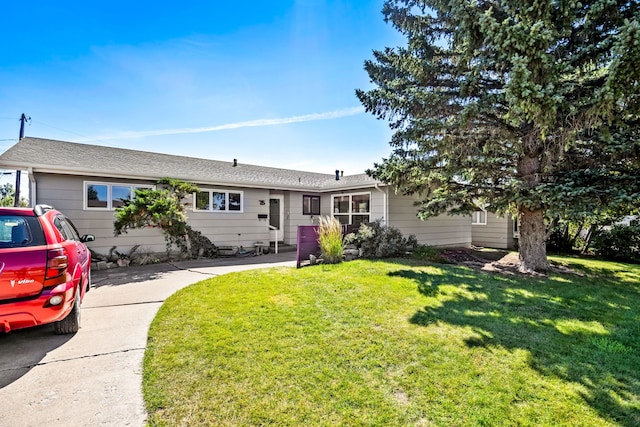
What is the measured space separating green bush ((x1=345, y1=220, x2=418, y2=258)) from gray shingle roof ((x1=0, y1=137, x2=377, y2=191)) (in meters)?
1.96

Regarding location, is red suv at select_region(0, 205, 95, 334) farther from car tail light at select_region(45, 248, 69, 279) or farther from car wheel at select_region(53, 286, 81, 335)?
car wheel at select_region(53, 286, 81, 335)

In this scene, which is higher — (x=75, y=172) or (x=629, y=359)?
(x=75, y=172)

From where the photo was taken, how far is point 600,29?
19.6 ft

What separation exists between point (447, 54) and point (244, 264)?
26.4ft

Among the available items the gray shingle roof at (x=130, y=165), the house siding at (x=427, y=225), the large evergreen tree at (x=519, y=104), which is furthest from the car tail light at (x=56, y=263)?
the house siding at (x=427, y=225)

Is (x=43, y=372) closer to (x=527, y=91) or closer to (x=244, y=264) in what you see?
(x=244, y=264)

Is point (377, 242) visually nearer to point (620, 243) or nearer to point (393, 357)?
point (393, 357)

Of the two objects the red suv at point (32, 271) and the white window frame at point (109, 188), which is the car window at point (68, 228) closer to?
the red suv at point (32, 271)

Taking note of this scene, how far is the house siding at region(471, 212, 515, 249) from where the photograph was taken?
541 inches

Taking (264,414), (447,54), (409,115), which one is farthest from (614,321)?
(447,54)

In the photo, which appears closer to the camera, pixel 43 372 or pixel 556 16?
pixel 43 372

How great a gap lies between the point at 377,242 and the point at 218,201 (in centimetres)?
595

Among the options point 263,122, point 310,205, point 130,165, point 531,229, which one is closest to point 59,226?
point 130,165

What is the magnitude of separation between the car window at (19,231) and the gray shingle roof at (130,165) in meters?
6.04
